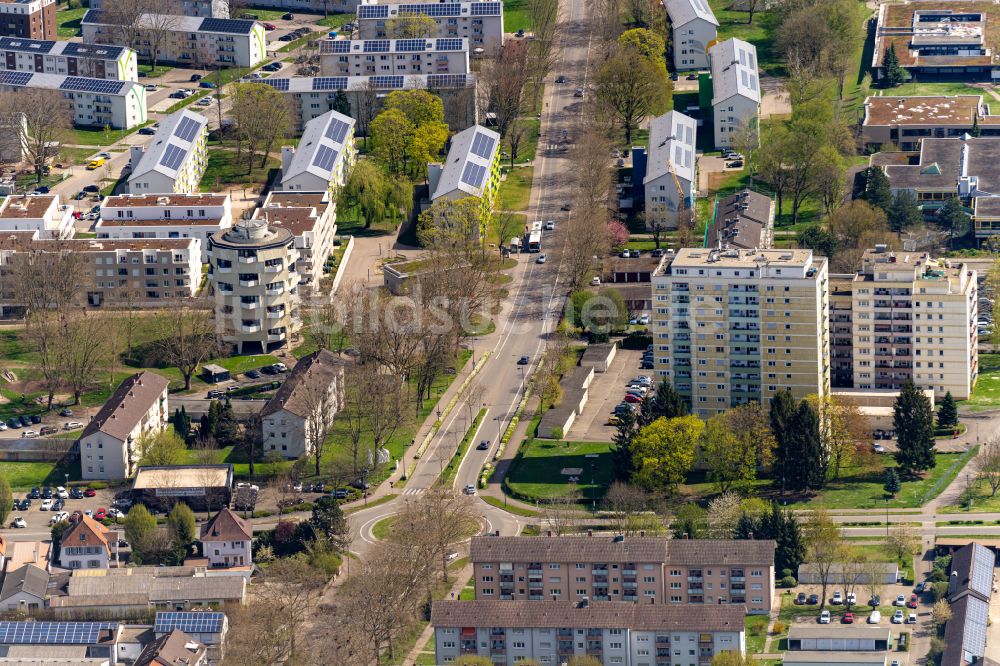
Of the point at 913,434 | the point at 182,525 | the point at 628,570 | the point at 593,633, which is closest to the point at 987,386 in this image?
the point at 913,434

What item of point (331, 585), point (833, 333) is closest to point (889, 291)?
point (833, 333)

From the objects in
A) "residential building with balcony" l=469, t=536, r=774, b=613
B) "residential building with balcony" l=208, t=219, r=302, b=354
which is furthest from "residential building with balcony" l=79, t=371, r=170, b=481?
"residential building with balcony" l=469, t=536, r=774, b=613

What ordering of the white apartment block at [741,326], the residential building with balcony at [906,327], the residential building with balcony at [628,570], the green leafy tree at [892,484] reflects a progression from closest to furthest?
the residential building with balcony at [628,570]
the green leafy tree at [892,484]
the white apartment block at [741,326]
the residential building with balcony at [906,327]

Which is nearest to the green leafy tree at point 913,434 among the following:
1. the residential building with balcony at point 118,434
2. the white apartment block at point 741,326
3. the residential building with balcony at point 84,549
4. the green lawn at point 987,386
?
the white apartment block at point 741,326

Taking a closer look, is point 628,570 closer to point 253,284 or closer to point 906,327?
point 906,327

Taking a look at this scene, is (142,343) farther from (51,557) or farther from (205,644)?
(205,644)

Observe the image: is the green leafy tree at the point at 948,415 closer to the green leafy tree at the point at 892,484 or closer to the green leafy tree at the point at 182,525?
the green leafy tree at the point at 892,484
